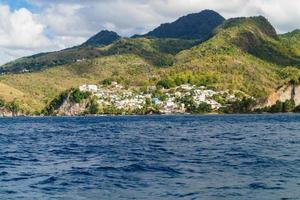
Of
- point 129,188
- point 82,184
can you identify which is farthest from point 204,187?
point 82,184

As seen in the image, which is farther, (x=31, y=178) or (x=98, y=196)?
(x=31, y=178)

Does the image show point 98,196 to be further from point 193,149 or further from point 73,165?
point 193,149

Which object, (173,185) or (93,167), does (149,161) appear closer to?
(93,167)

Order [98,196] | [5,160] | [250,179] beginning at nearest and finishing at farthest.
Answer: [98,196]
[250,179]
[5,160]

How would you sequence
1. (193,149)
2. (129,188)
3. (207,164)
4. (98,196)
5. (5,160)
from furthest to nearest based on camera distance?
1. (193,149)
2. (5,160)
3. (207,164)
4. (129,188)
5. (98,196)

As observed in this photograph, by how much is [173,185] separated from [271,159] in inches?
676

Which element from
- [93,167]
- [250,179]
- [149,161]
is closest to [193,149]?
[149,161]

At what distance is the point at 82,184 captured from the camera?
3747 cm

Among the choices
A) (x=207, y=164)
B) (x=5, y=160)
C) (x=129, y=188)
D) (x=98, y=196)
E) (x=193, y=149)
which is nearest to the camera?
(x=98, y=196)

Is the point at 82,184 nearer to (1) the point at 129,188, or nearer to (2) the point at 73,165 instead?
(1) the point at 129,188

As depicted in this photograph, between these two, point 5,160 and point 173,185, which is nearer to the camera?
point 173,185

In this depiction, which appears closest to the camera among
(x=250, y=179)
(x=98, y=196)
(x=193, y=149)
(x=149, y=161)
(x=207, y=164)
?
(x=98, y=196)

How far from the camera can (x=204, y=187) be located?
35.1 m

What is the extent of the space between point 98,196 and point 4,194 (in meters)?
6.13
